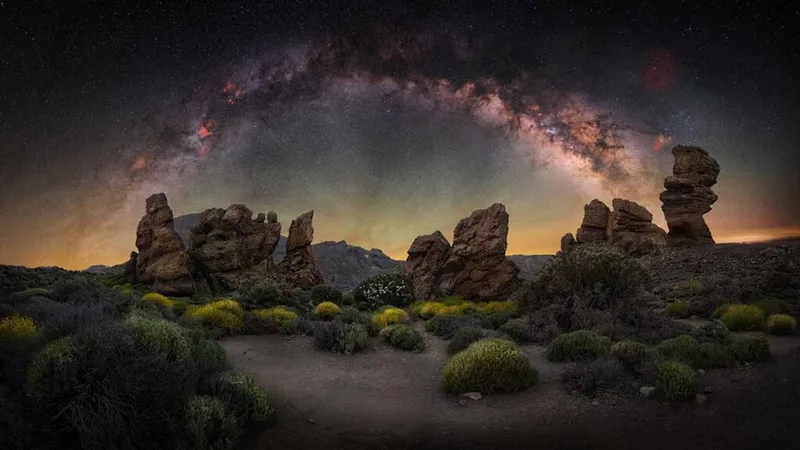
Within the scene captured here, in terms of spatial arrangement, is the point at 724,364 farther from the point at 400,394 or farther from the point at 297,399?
the point at 297,399

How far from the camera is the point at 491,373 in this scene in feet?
28.5

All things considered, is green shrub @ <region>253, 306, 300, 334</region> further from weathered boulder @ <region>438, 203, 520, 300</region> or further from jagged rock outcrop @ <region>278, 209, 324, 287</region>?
jagged rock outcrop @ <region>278, 209, 324, 287</region>

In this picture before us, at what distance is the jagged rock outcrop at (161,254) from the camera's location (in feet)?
81.4

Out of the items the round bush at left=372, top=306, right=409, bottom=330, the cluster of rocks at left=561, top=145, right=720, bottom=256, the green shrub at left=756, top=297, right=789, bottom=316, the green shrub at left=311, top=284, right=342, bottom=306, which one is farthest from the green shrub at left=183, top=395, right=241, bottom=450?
the cluster of rocks at left=561, top=145, right=720, bottom=256

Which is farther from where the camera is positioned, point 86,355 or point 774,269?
point 774,269

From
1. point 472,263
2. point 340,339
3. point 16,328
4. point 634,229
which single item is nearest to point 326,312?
point 340,339

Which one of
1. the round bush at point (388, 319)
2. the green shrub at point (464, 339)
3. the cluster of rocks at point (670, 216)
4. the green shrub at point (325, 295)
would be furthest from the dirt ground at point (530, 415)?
the cluster of rocks at point (670, 216)

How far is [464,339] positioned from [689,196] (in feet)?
99.7

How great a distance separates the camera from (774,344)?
11188 millimetres

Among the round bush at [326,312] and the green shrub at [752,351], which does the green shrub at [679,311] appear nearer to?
the green shrub at [752,351]

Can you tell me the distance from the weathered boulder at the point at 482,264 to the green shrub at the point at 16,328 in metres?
19.9

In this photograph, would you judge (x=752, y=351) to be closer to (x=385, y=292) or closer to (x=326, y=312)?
(x=326, y=312)

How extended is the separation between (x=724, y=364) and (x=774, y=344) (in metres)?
3.62

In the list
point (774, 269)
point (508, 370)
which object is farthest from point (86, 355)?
point (774, 269)
